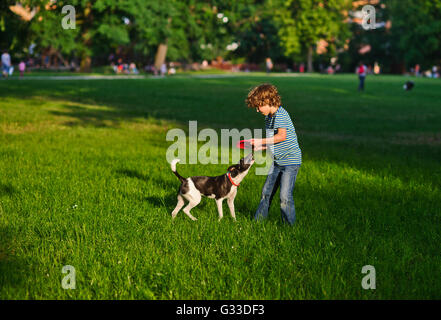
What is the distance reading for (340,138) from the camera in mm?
13812

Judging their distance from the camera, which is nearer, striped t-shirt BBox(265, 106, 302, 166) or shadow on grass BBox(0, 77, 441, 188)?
striped t-shirt BBox(265, 106, 302, 166)

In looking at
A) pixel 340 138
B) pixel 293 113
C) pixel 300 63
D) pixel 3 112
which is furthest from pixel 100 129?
pixel 300 63

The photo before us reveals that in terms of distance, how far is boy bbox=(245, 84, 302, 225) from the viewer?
526 cm

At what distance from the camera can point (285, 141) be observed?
5473 millimetres

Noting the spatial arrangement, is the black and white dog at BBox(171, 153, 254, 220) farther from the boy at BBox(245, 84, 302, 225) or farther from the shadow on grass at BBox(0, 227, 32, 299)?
the shadow on grass at BBox(0, 227, 32, 299)

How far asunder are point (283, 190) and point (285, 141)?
0.55 m

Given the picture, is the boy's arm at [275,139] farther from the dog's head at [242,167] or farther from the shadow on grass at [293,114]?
the shadow on grass at [293,114]

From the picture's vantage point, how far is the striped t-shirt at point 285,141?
5.40m
